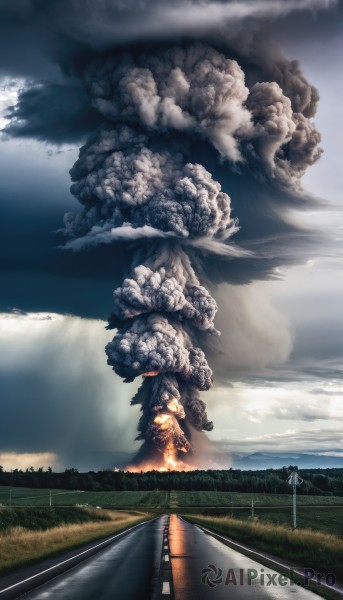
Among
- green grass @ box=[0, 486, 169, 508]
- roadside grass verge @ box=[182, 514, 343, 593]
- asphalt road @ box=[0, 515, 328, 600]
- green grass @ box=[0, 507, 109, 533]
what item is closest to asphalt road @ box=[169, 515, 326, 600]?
asphalt road @ box=[0, 515, 328, 600]

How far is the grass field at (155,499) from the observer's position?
372 feet

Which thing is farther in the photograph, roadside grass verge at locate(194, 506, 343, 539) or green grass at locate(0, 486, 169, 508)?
green grass at locate(0, 486, 169, 508)

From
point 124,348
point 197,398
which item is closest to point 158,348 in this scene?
point 124,348

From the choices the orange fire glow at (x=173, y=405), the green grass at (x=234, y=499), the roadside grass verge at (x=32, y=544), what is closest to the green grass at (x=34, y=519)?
the roadside grass verge at (x=32, y=544)

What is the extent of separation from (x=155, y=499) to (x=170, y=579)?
109865mm

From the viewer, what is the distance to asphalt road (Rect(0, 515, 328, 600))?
15.8m

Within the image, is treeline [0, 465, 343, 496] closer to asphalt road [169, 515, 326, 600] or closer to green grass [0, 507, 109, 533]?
green grass [0, 507, 109, 533]

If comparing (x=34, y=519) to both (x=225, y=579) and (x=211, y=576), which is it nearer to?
(x=211, y=576)

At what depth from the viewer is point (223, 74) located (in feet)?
309

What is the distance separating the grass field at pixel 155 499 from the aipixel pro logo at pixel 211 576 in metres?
92.4

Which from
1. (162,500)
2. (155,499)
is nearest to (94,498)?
(155,499)

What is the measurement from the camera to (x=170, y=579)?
60.1 ft

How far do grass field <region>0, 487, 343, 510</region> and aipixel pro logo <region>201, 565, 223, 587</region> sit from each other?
92.4m

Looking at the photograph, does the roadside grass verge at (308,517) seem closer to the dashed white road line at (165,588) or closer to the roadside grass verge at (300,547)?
the roadside grass verge at (300,547)
